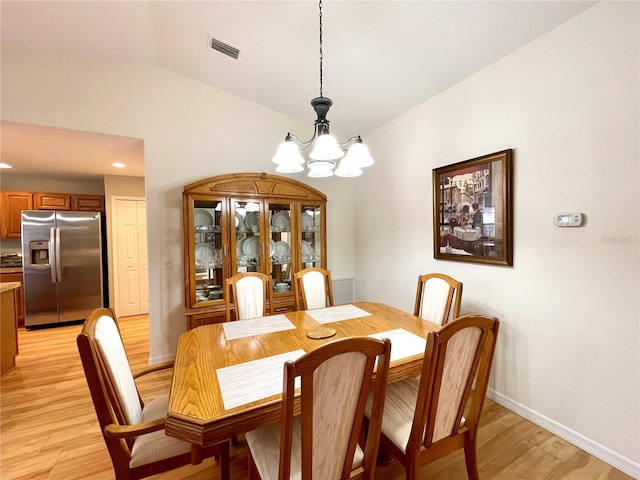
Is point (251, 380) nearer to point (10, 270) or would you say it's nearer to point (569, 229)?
point (569, 229)

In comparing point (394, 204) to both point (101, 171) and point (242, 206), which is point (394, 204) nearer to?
point (242, 206)

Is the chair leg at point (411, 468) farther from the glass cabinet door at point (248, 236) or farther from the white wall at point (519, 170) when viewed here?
the glass cabinet door at point (248, 236)

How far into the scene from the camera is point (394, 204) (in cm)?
326

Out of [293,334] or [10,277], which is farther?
[10,277]

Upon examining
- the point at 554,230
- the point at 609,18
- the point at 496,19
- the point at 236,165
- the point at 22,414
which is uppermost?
the point at 496,19

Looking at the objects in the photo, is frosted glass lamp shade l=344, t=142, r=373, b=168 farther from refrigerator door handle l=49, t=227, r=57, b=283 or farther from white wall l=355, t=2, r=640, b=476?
refrigerator door handle l=49, t=227, r=57, b=283

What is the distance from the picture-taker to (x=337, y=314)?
2193 mm

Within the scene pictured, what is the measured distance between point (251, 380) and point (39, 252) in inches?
186

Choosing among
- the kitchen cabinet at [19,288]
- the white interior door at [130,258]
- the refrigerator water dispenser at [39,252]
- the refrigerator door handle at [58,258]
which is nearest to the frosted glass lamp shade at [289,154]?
the white interior door at [130,258]

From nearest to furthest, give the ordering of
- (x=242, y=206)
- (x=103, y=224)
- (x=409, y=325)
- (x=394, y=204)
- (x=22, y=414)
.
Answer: (x=409, y=325) → (x=22, y=414) → (x=242, y=206) → (x=394, y=204) → (x=103, y=224)

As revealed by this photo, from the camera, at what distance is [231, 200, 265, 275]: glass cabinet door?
3039mm

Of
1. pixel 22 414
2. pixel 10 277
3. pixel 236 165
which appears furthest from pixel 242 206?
pixel 10 277

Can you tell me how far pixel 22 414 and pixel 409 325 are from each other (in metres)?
2.99

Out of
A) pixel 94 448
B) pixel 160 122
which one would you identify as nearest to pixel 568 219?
pixel 94 448
